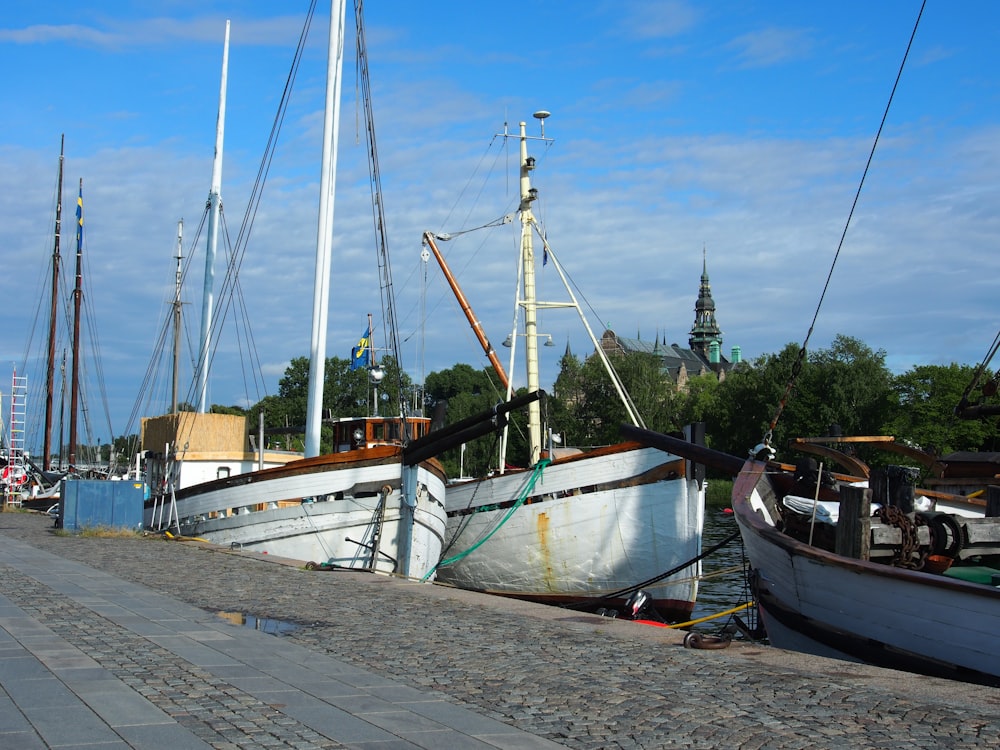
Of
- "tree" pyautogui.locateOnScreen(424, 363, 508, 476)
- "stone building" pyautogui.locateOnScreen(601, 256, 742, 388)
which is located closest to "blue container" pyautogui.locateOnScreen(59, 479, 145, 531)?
"tree" pyautogui.locateOnScreen(424, 363, 508, 476)

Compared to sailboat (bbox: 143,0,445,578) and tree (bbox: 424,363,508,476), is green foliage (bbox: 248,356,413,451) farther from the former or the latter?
sailboat (bbox: 143,0,445,578)

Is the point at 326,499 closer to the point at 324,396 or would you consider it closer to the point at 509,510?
the point at 509,510

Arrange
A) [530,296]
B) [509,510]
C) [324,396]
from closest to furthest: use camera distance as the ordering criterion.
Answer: [509,510] → [530,296] → [324,396]

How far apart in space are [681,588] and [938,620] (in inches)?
328

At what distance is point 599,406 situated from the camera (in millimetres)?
77188

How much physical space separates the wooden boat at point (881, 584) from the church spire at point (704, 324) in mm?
172147

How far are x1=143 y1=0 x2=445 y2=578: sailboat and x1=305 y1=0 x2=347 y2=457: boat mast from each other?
2 centimetres

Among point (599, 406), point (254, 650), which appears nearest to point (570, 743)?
point (254, 650)

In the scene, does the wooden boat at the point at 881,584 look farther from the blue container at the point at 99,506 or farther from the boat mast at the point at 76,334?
the boat mast at the point at 76,334

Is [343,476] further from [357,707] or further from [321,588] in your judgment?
[357,707]

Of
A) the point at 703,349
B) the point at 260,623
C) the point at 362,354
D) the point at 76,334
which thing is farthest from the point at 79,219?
the point at 703,349

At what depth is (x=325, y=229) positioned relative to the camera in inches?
711

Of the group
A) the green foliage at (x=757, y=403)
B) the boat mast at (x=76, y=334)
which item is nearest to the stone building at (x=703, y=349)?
the green foliage at (x=757, y=403)

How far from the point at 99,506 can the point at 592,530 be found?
964 centimetres
